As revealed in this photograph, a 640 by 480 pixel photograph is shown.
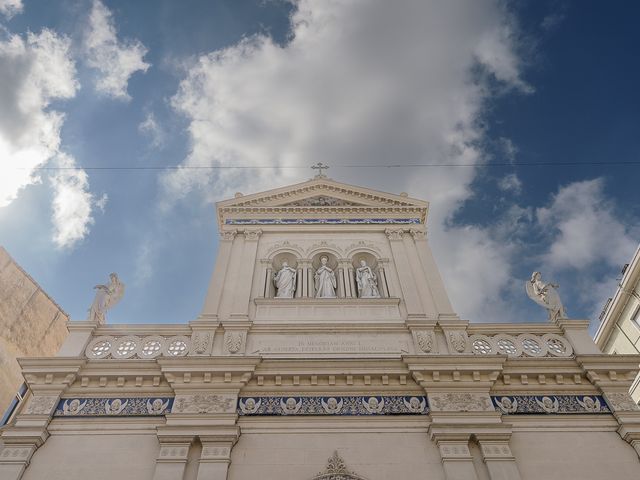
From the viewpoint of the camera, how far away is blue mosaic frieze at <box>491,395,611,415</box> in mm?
12984

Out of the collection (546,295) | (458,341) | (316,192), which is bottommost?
(458,341)

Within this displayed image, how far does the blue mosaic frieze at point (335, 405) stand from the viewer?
12.9 meters

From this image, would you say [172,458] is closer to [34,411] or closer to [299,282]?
[34,411]

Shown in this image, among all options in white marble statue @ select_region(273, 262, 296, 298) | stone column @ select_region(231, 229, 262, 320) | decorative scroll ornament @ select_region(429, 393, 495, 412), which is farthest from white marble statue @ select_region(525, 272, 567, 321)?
stone column @ select_region(231, 229, 262, 320)

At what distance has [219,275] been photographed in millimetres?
17312

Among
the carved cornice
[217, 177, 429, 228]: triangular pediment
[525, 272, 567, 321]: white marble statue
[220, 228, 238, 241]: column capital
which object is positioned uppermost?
the carved cornice

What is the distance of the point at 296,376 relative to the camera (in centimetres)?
1341

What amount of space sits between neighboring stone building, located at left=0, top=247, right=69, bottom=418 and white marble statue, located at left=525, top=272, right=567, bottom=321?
A: 1774 cm

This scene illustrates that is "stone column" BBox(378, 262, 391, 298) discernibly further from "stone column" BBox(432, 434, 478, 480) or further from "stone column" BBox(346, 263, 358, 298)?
"stone column" BBox(432, 434, 478, 480)

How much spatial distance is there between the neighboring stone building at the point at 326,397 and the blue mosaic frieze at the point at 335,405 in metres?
0.04

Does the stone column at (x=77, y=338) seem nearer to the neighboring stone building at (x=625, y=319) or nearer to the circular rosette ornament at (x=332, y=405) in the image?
the circular rosette ornament at (x=332, y=405)

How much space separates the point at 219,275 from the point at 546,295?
9.84m

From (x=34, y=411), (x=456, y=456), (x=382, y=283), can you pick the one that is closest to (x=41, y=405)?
(x=34, y=411)

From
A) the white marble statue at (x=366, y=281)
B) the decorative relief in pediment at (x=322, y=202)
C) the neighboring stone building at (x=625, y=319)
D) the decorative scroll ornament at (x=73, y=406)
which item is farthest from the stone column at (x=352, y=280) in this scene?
the neighboring stone building at (x=625, y=319)
